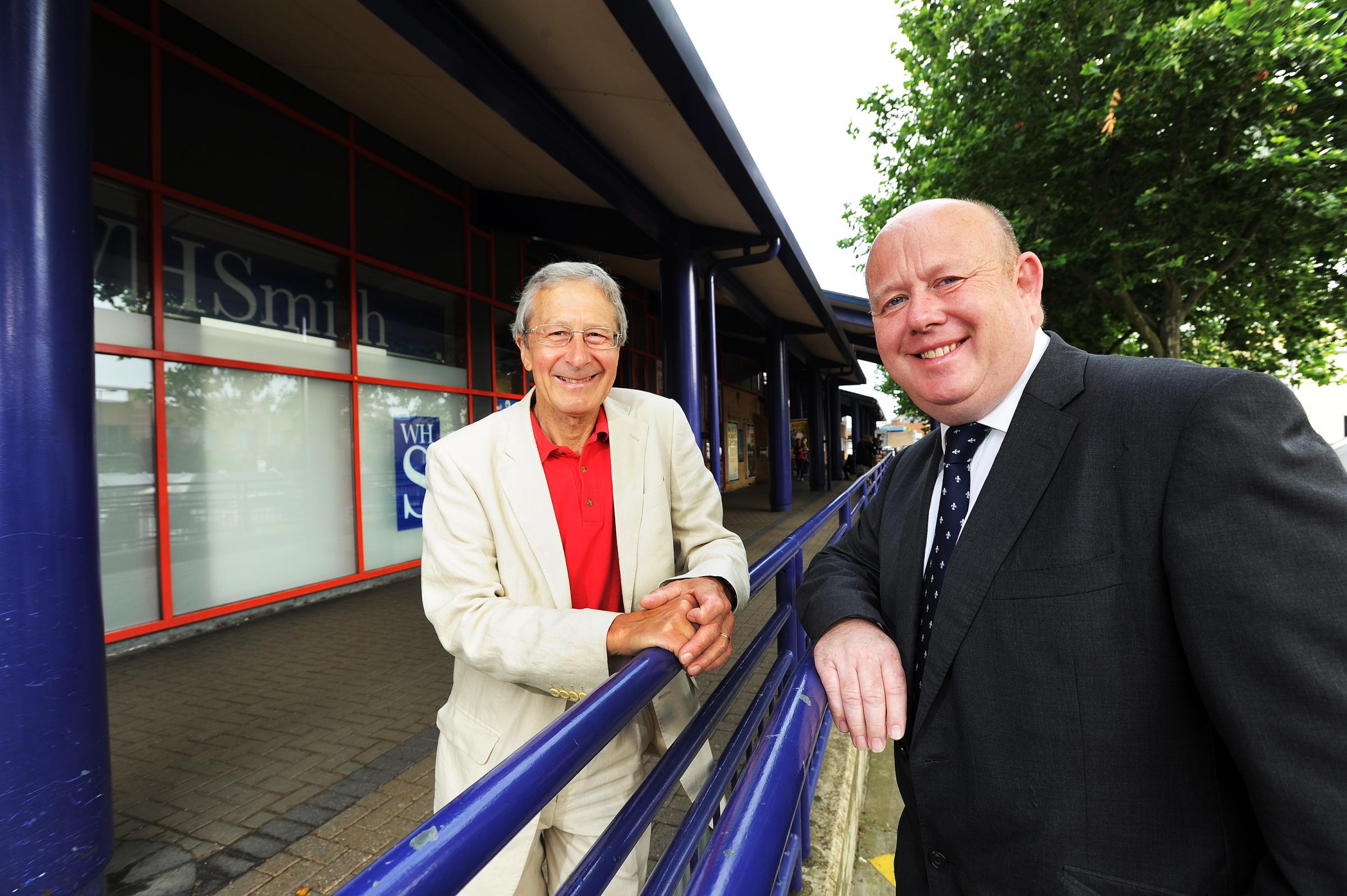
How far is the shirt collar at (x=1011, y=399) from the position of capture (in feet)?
4.08

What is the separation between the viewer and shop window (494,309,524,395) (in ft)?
30.5

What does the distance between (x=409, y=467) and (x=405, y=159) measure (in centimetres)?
355

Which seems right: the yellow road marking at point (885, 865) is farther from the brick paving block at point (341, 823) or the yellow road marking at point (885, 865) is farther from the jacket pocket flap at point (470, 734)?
the brick paving block at point (341, 823)

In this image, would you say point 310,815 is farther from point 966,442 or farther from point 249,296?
point 249,296

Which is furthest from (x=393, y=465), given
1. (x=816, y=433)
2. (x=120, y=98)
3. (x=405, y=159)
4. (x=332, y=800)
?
(x=816, y=433)

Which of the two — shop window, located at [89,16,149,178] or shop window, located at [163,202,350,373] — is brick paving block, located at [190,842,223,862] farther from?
shop window, located at [89,16,149,178]

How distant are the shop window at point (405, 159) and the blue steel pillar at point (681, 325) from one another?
9.45 ft

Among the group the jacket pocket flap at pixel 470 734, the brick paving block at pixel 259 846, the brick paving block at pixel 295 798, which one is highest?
the jacket pocket flap at pixel 470 734

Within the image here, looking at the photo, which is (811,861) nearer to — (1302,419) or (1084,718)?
(1084,718)

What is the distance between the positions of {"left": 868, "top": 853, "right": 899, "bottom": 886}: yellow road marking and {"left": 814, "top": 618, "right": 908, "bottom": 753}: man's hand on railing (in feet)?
6.16

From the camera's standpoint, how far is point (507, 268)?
934 cm

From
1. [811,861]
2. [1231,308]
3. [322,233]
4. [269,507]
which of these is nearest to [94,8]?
[322,233]

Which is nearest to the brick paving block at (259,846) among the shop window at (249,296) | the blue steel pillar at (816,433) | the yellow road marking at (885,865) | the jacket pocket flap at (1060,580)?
the yellow road marking at (885,865)

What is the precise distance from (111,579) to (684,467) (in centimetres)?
543
